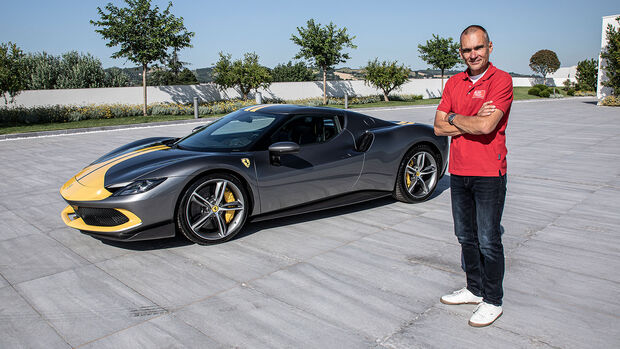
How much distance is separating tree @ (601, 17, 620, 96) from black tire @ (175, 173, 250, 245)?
2978 centimetres

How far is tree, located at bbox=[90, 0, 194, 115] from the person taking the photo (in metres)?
21.5

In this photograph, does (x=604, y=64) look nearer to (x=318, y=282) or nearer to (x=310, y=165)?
(x=310, y=165)

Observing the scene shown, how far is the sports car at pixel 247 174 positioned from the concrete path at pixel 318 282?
27cm

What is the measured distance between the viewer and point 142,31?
22078 mm

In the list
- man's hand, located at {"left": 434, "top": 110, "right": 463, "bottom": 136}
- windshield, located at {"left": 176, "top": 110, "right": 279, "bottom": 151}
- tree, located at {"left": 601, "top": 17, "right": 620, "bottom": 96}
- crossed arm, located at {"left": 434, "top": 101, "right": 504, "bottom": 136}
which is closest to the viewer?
crossed arm, located at {"left": 434, "top": 101, "right": 504, "bottom": 136}

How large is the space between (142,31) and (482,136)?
22.2m

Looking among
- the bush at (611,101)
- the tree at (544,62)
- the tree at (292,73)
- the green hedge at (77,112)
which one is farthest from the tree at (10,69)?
the tree at (544,62)

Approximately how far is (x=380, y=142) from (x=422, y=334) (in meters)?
2.97

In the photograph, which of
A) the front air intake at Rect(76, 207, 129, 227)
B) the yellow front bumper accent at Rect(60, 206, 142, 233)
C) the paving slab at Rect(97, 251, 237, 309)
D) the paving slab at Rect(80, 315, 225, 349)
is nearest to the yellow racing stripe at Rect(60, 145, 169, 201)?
the front air intake at Rect(76, 207, 129, 227)

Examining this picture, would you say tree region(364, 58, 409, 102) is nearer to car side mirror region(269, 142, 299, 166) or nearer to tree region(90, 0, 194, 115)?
tree region(90, 0, 194, 115)

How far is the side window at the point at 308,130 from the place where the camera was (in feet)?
16.1

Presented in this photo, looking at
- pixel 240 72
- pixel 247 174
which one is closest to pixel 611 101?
pixel 240 72

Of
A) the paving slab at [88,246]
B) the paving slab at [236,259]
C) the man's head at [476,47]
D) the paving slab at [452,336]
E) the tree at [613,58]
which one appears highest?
the tree at [613,58]

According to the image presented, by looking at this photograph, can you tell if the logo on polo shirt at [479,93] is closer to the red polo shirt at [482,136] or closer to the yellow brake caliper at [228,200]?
the red polo shirt at [482,136]
